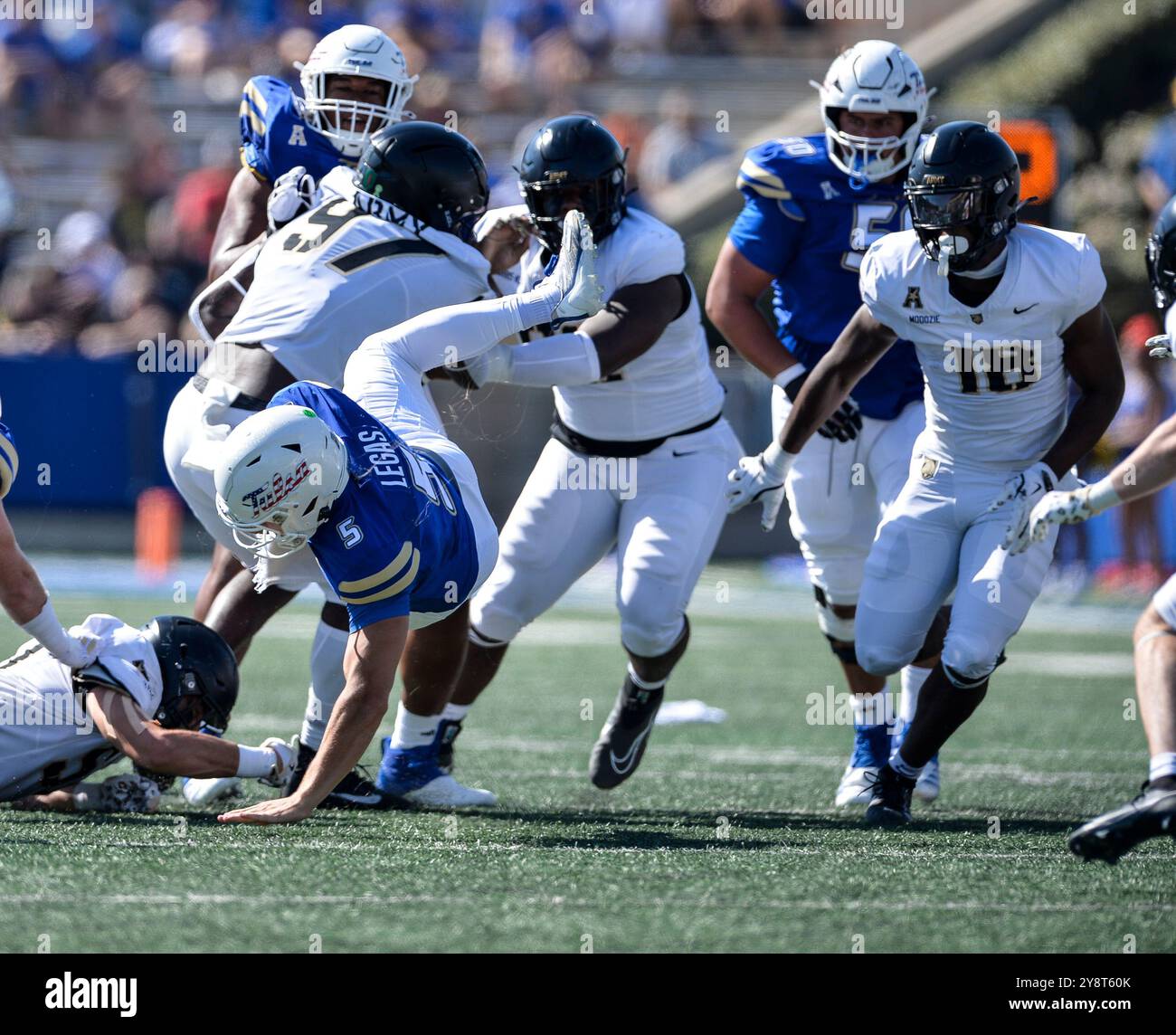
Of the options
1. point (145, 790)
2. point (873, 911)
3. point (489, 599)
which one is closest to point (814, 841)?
point (873, 911)

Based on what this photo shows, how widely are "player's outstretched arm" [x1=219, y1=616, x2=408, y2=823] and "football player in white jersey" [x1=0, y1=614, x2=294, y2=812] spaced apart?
43cm

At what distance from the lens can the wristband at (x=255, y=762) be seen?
14.3ft

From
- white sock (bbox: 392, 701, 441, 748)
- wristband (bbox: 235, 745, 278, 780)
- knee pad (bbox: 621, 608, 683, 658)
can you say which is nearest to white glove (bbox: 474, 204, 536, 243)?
knee pad (bbox: 621, 608, 683, 658)

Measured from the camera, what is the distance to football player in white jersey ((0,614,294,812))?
166 inches

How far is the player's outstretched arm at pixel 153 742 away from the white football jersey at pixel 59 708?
4 centimetres

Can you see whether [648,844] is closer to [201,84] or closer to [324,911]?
[324,911]

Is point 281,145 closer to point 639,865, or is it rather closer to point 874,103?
point 874,103

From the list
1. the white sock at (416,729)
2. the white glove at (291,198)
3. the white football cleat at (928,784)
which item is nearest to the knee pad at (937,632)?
the white football cleat at (928,784)

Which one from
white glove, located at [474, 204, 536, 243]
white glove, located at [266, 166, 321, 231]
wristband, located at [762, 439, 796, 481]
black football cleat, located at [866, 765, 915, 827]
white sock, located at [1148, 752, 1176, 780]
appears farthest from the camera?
white glove, located at [474, 204, 536, 243]

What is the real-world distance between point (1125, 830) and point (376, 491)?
5.78 ft

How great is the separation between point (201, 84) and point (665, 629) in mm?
11672

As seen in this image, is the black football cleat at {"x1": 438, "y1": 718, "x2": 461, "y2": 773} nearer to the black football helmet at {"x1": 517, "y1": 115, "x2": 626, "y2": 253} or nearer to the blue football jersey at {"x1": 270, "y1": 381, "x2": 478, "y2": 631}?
the blue football jersey at {"x1": 270, "y1": 381, "x2": 478, "y2": 631}

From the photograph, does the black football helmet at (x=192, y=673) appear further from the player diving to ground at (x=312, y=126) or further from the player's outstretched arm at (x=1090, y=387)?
the player's outstretched arm at (x=1090, y=387)

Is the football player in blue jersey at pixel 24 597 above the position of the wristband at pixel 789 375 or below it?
below
